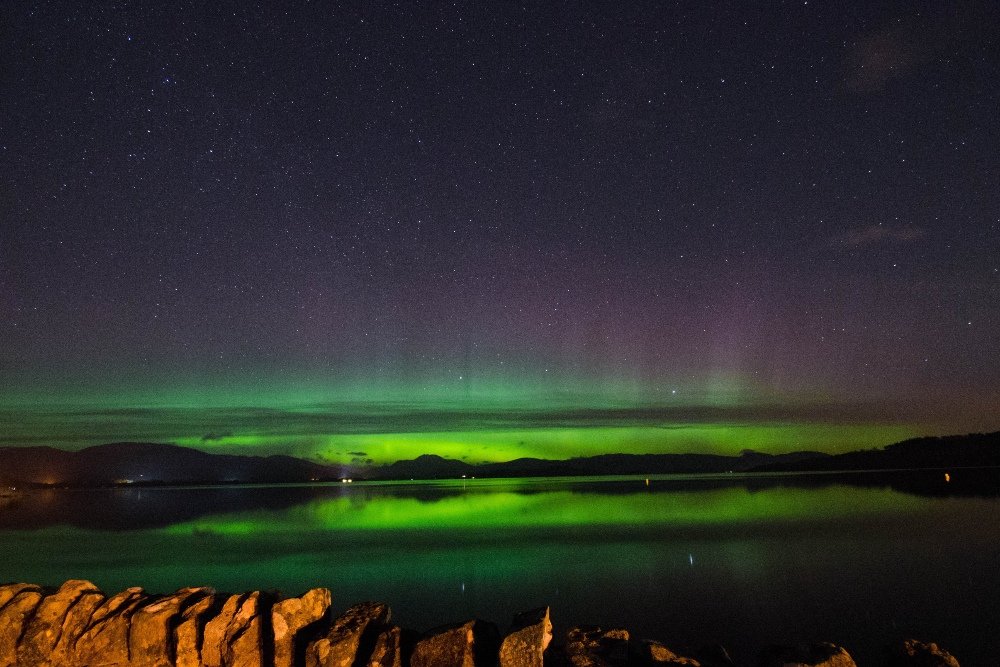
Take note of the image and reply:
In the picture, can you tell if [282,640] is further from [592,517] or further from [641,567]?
[592,517]

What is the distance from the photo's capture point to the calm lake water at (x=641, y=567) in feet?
48.1

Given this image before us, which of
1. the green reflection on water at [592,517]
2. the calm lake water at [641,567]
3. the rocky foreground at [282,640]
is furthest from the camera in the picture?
the green reflection on water at [592,517]

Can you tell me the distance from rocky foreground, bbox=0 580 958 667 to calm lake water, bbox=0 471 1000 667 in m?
5.13

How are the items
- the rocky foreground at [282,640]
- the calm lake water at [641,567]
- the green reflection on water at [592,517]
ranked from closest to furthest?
1. the rocky foreground at [282,640]
2. the calm lake water at [641,567]
3. the green reflection on water at [592,517]

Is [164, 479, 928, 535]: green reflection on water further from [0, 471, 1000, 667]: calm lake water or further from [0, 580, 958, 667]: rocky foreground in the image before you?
[0, 580, 958, 667]: rocky foreground

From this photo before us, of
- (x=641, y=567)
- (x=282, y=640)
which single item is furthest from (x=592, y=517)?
(x=282, y=640)

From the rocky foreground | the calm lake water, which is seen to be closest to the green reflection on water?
the calm lake water

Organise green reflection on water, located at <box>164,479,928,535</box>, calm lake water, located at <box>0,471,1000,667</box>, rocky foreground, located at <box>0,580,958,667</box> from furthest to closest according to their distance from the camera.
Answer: green reflection on water, located at <box>164,479,928,535</box> → calm lake water, located at <box>0,471,1000,667</box> → rocky foreground, located at <box>0,580,958,667</box>

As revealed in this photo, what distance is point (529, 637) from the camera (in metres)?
7.84

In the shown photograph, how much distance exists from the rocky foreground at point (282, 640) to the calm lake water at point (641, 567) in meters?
5.13

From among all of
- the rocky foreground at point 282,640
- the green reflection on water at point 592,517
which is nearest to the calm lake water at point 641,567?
the green reflection on water at point 592,517

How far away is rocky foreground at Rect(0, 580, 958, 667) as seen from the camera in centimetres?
812

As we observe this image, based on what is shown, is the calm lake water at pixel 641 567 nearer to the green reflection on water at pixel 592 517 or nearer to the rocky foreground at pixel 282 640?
the green reflection on water at pixel 592 517

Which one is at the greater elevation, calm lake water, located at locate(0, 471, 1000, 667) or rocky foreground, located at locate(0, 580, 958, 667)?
rocky foreground, located at locate(0, 580, 958, 667)
